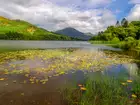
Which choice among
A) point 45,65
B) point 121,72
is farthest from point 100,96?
point 45,65

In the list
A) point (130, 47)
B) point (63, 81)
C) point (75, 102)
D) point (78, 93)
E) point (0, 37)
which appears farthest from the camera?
point (0, 37)

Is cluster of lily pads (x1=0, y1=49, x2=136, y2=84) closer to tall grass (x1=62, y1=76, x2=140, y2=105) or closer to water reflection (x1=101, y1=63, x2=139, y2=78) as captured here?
water reflection (x1=101, y1=63, x2=139, y2=78)

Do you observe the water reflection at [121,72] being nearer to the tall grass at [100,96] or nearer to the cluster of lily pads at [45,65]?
the cluster of lily pads at [45,65]

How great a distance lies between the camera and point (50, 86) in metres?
9.63

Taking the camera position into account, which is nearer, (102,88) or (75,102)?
(75,102)

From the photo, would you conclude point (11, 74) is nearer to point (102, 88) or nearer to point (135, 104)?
point (102, 88)

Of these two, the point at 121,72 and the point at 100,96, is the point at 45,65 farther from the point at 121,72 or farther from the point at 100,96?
the point at 100,96

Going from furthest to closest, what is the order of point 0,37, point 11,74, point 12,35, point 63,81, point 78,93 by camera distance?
point 12,35
point 0,37
point 11,74
point 63,81
point 78,93

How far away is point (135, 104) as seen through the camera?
24.1 feet

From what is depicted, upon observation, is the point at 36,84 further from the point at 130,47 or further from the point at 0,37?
the point at 0,37

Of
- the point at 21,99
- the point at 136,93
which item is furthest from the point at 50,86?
the point at 136,93

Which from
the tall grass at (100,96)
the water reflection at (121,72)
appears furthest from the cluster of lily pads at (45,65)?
the tall grass at (100,96)

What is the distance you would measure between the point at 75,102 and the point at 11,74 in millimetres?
6743

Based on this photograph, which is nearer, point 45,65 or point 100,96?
point 100,96
